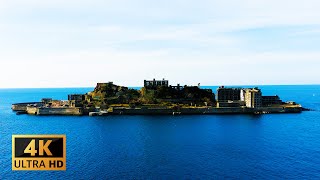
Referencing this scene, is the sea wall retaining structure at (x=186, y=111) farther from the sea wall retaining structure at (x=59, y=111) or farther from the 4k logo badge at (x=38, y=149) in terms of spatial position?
the 4k logo badge at (x=38, y=149)

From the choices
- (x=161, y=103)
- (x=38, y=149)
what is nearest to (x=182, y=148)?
(x=38, y=149)

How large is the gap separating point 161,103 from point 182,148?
97952mm

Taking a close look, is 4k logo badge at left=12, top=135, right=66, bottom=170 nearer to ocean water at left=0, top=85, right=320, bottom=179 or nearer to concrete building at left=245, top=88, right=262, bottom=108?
ocean water at left=0, top=85, right=320, bottom=179

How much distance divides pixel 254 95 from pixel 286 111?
67.4 ft

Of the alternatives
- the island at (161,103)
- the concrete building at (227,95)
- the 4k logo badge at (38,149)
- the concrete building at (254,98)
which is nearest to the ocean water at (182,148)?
the 4k logo badge at (38,149)

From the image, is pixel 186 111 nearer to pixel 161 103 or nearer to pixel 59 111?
pixel 161 103

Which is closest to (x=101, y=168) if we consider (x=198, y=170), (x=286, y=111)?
(x=198, y=170)

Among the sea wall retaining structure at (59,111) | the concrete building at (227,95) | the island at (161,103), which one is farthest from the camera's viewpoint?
the concrete building at (227,95)

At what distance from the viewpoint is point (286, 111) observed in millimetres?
170625

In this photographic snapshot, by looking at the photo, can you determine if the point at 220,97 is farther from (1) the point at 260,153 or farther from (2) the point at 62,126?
(1) the point at 260,153

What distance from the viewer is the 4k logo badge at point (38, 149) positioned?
33.8m

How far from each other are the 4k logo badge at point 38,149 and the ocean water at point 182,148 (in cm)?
2579

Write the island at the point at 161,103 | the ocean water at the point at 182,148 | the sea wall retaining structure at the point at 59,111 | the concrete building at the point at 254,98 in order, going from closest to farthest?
the ocean water at the point at 182,148 → the concrete building at the point at 254,98 → the island at the point at 161,103 → the sea wall retaining structure at the point at 59,111

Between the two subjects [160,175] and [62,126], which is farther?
[62,126]
